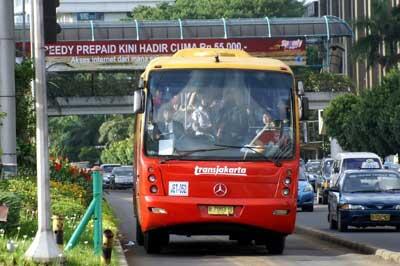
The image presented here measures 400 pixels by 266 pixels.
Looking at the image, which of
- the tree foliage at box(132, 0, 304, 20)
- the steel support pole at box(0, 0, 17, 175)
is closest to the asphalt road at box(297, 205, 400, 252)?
the steel support pole at box(0, 0, 17, 175)

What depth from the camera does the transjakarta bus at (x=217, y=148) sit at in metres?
21.4

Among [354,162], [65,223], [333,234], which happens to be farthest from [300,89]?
[354,162]

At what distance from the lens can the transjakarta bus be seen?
21.4 metres

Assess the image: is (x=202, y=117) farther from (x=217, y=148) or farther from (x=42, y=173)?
(x=42, y=173)

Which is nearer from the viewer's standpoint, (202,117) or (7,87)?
(202,117)

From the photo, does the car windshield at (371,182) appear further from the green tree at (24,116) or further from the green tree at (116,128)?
the green tree at (116,128)

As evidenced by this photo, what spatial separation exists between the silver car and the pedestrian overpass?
18.2 ft

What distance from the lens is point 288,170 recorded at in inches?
847

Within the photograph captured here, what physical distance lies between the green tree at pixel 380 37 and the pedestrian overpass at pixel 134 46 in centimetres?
472

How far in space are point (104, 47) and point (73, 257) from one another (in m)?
50.1

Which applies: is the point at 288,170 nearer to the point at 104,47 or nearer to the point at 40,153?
the point at 40,153

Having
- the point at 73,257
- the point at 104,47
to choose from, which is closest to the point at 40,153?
the point at 73,257

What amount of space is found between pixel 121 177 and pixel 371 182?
43.5 meters

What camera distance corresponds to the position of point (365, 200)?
29.2 m
